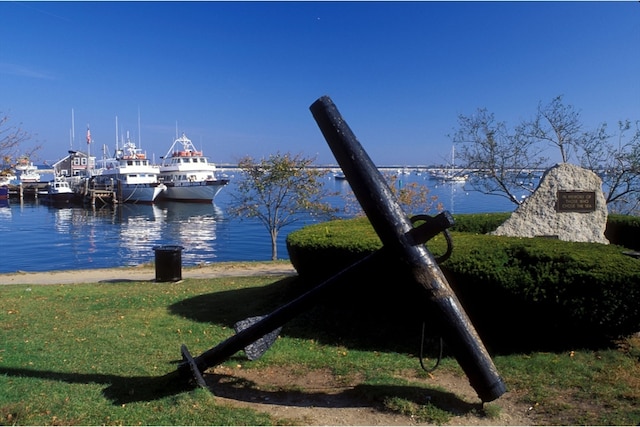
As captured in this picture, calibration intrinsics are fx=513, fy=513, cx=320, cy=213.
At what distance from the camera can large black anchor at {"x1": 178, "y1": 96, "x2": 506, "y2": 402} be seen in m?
3.65

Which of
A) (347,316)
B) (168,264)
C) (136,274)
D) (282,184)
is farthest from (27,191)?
(347,316)

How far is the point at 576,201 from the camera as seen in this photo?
398 inches

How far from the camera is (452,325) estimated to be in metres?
3.66

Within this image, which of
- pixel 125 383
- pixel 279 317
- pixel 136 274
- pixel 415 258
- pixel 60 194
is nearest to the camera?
pixel 415 258

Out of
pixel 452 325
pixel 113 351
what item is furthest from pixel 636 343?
pixel 113 351

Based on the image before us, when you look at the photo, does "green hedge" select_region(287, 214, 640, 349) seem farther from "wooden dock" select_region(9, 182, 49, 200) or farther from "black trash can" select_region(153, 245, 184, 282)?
"wooden dock" select_region(9, 182, 49, 200)

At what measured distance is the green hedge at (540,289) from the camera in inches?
232

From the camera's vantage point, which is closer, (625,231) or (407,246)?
(407,246)

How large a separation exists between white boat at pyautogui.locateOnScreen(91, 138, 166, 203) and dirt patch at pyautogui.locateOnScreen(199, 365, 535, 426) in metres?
67.4

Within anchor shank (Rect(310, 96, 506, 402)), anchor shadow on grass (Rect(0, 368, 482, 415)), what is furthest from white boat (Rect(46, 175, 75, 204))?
anchor shank (Rect(310, 96, 506, 402))

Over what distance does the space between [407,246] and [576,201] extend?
7.79m

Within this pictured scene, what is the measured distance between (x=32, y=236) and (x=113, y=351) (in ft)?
134

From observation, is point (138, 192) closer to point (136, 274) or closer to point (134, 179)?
point (134, 179)

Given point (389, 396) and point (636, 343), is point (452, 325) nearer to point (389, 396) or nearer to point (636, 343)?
point (389, 396)
